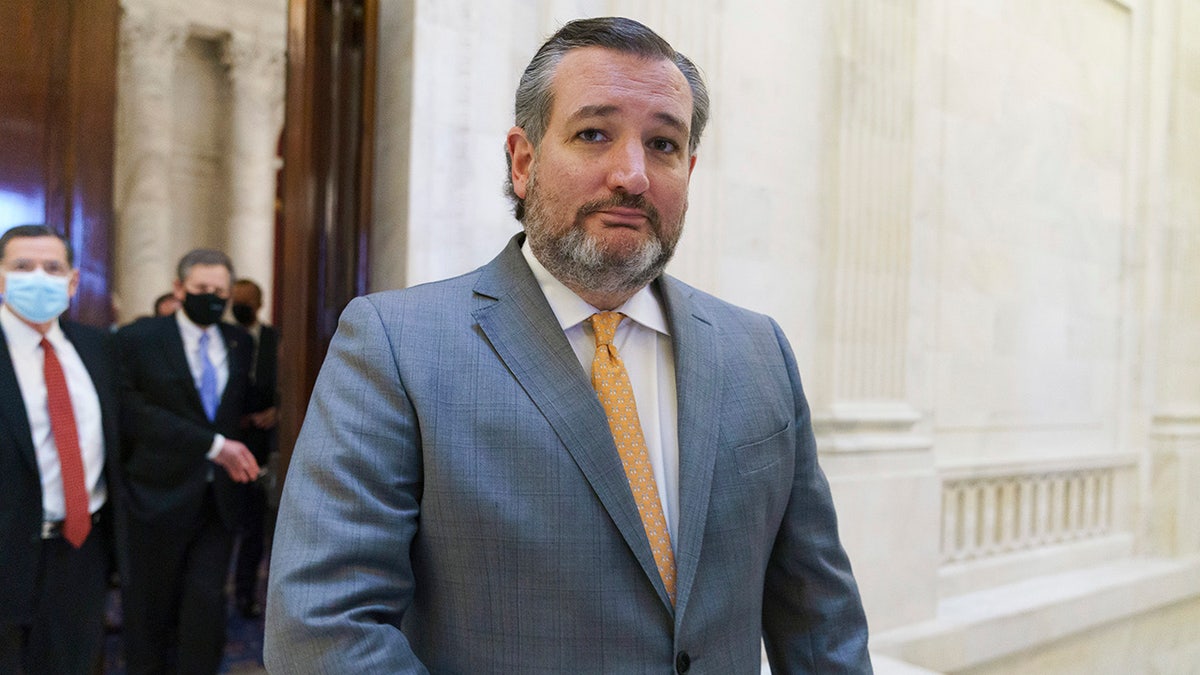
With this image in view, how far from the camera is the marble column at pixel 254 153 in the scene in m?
7.37

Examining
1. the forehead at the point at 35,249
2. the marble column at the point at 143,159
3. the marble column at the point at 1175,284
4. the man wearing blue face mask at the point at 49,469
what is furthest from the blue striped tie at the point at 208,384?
the marble column at the point at 1175,284

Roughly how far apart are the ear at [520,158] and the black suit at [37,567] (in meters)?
2.29

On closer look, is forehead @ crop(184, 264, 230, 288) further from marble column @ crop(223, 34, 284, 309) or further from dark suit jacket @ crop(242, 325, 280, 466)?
marble column @ crop(223, 34, 284, 309)

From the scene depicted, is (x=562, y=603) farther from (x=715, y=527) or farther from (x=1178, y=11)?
(x=1178, y=11)

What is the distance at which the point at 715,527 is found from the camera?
1.39 metres

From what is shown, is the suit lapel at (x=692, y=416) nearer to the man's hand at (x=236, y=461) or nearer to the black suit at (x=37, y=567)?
the black suit at (x=37, y=567)

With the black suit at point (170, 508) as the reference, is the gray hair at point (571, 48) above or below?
above

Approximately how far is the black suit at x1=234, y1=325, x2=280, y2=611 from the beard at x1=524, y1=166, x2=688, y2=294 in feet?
10.5

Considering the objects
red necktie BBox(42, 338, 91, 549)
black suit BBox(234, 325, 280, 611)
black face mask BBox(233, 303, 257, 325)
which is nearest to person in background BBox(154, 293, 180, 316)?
black face mask BBox(233, 303, 257, 325)

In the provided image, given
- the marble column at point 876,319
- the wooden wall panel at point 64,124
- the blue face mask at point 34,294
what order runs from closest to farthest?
1. the blue face mask at point 34,294
2. the wooden wall panel at point 64,124
3. the marble column at point 876,319

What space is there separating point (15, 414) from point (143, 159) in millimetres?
4982

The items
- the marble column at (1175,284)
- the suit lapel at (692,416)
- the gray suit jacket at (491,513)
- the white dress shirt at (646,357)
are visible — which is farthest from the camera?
the marble column at (1175,284)

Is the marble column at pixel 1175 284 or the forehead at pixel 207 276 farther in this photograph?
the marble column at pixel 1175 284

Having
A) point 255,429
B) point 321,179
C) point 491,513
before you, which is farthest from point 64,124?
point 491,513
